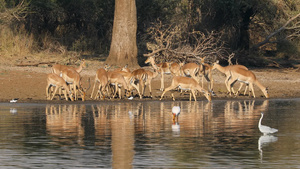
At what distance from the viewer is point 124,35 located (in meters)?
26.4

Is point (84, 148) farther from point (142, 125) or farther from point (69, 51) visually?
point (69, 51)

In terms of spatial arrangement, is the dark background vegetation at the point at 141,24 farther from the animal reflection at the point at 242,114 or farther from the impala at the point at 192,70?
the animal reflection at the point at 242,114

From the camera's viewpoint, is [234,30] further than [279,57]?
No

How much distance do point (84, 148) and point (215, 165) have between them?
2.50 m

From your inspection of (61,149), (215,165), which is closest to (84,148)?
(61,149)

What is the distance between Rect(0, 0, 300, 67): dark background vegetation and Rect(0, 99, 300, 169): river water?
12.0 metres

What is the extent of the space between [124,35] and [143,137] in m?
15.5

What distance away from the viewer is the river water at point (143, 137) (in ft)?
29.2

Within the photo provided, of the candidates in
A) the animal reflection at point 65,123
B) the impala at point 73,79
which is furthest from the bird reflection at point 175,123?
the impala at point 73,79

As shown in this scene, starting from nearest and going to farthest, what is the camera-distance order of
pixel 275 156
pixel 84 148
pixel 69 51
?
1. pixel 275 156
2. pixel 84 148
3. pixel 69 51

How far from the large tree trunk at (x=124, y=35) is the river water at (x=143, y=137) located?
898cm

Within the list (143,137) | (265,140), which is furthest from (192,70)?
(265,140)

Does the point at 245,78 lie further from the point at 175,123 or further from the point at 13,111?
the point at 13,111

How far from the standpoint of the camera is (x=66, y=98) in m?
18.1
